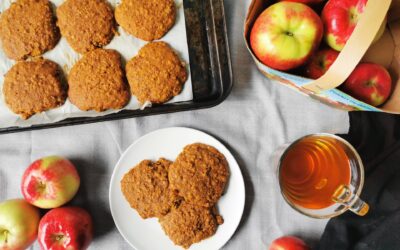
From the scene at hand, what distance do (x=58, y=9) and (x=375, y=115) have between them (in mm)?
710

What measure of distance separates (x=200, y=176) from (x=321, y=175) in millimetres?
242

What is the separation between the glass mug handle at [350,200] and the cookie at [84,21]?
57 cm

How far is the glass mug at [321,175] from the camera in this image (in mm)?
772

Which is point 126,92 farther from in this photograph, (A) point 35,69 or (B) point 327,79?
(B) point 327,79

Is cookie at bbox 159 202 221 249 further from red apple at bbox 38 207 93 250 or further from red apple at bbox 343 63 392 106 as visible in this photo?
red apple at bbox 343 63 392 106

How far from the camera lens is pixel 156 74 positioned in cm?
86

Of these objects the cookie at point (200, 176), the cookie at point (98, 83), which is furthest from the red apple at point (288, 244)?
the cookie at point (98, 83)

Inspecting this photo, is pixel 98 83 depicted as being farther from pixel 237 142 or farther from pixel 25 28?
pixel 237 142

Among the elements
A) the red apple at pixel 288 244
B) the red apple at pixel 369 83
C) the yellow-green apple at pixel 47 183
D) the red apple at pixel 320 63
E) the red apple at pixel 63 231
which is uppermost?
the red apple at pixel 320 63

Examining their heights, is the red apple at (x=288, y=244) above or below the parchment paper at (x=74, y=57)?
below

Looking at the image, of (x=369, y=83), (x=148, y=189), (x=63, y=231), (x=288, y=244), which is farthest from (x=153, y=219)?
(x=369, y=83)

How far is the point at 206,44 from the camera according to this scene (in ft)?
2.96

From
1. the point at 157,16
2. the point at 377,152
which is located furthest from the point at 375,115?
the point at 157,16

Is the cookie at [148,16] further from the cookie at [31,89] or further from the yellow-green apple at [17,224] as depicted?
the yellow-green apple at [17,224]
